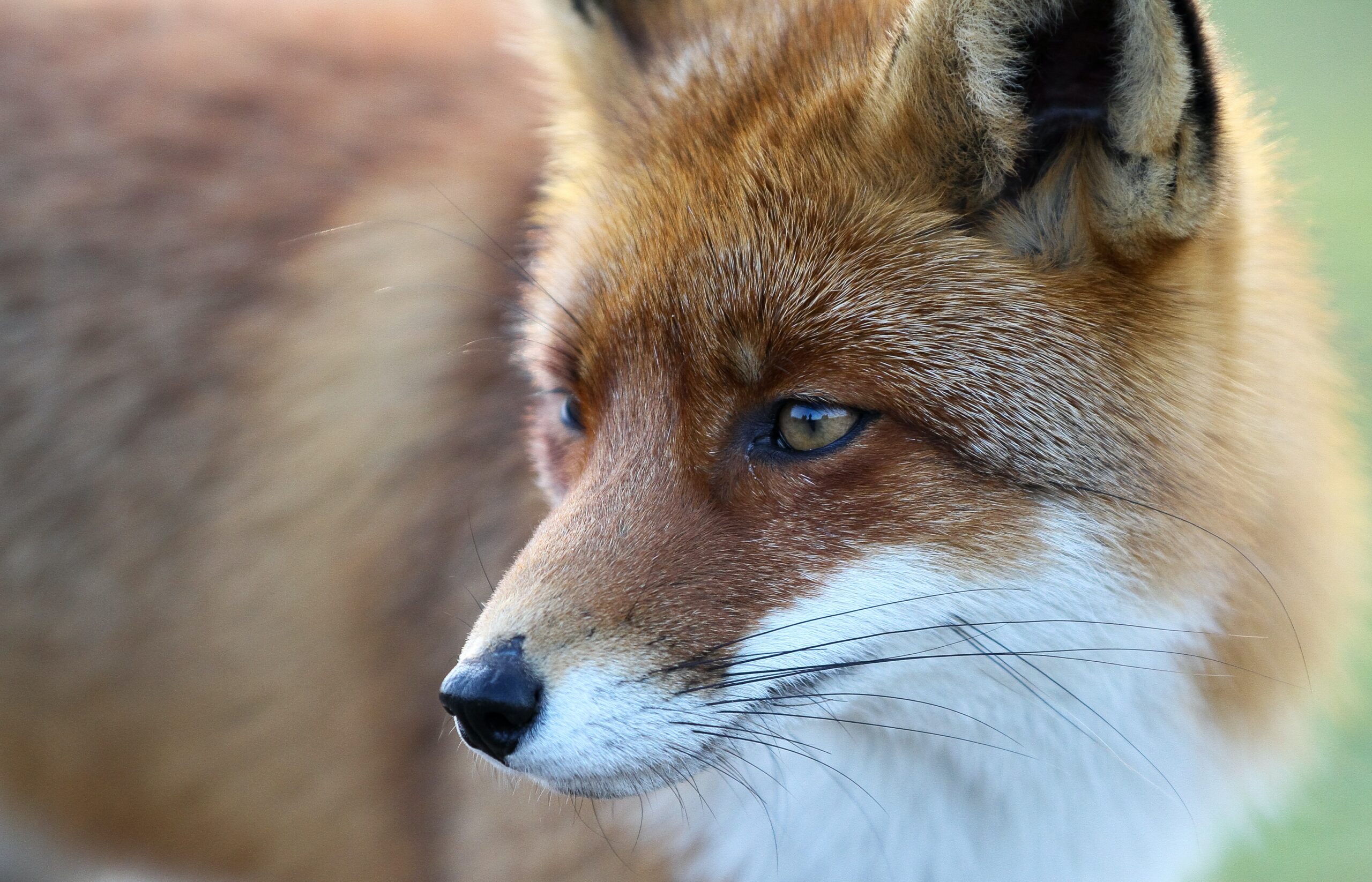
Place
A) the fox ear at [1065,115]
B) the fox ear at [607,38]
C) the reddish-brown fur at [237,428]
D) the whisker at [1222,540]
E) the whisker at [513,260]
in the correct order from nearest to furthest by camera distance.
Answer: the fox ear at [1065,115], the whisker at [1222,540], the whisker at [513,260], the fox ear at [607,38], the reddish-brown fur at [237,428]

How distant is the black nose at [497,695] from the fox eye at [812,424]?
24.3 inches

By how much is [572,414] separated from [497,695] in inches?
33.3

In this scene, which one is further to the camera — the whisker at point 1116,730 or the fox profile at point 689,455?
the whisker at point 1116,730

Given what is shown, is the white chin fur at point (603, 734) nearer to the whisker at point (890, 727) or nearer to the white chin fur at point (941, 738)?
the white chin fur at point (941, 738)

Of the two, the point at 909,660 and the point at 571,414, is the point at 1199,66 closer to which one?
the point at 909,660

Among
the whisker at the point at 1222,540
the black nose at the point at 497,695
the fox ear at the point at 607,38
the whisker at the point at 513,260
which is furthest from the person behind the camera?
the fox ear at the point at 607,38

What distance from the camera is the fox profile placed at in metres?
2.10

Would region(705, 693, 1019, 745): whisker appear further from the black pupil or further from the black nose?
the black pupil

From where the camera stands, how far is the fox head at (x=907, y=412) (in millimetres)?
2021

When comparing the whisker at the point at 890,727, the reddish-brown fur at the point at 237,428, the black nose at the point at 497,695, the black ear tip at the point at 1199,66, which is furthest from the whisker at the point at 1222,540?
the reddish-brown fur at the point at 237,428

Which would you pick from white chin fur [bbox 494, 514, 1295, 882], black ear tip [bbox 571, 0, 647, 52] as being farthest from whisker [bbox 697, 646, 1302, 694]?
black ear tip [bbox 571, 0, 647, 52]

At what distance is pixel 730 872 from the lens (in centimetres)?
260

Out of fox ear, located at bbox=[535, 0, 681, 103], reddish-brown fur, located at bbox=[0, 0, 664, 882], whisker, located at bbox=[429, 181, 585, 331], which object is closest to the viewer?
whisker, located at bbox=[429, 181, 585, 331]

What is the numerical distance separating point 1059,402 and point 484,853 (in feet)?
5.40
